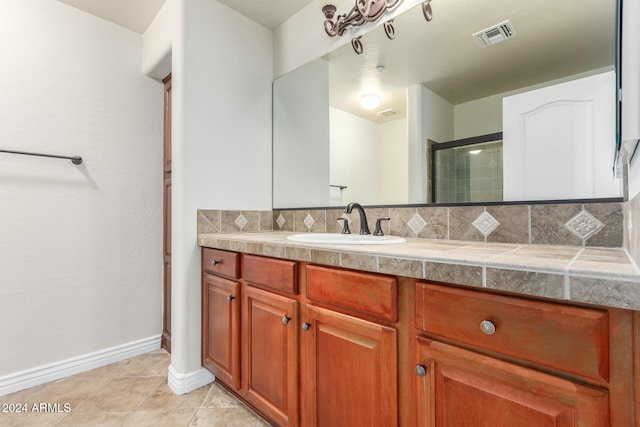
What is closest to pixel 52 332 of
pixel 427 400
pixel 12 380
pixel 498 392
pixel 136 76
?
pixel 12 380

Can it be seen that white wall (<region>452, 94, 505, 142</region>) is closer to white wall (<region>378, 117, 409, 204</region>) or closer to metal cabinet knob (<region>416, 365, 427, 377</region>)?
white wall (<region>378, 117, 409, 204</region>)

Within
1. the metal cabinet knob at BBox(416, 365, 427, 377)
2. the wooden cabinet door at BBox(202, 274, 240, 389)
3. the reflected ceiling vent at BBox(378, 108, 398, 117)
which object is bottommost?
the wooden cabinet door at BBox(202, 274, 240, 389)

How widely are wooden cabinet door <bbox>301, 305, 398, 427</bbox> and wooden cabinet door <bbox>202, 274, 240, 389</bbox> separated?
19.2 inches

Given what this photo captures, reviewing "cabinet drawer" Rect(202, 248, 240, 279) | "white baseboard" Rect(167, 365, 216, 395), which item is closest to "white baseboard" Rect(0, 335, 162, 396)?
"white baseboard" Rect(167, 365, 216, 395)

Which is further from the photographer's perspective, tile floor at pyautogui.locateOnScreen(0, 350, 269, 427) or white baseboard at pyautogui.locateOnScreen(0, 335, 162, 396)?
white baseboard at pyautogui.locateOnScreen(0, 335, 162, 396)

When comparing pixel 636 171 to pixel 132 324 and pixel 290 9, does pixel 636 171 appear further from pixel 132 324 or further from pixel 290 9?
pixel 132 324

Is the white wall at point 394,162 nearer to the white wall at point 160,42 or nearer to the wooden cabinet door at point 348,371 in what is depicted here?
the wooden cabinet door at point 348,371

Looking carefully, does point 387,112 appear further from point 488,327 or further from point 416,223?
point 488,327

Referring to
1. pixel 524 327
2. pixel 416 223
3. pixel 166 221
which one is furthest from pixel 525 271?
pixel 166 221

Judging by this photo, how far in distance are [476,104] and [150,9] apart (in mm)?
2034

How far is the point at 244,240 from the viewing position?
1.39 meters

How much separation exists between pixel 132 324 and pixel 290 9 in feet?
7.79

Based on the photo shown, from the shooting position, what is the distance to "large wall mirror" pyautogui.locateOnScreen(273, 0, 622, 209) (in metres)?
1.04

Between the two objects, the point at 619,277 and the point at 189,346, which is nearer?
the point at 619,277
